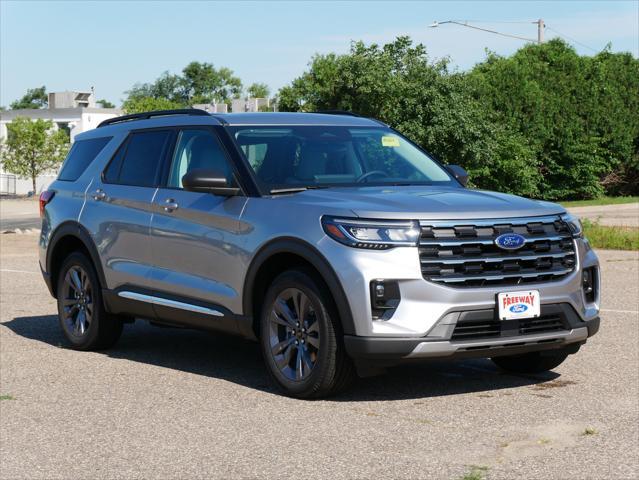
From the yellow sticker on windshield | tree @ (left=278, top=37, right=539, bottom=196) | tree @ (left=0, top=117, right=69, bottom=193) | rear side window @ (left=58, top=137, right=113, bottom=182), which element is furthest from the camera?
tree @ (left=0, top=117, right=69, bottom=193)

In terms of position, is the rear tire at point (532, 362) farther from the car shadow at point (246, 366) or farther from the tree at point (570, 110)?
the tree at point (570, 110)

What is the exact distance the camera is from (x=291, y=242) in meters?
7.25

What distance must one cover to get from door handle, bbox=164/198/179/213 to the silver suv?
0.11 feet

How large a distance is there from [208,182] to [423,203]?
59.2 inches

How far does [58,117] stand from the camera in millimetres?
81188

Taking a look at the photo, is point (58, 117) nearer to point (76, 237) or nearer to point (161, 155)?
point (76, 237)

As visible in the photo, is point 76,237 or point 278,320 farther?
point 76,237

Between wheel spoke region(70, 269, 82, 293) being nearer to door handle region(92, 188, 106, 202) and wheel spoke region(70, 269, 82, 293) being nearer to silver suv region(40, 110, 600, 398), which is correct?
silver suv region(40, 110, 600, 398)

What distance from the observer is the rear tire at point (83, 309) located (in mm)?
9469

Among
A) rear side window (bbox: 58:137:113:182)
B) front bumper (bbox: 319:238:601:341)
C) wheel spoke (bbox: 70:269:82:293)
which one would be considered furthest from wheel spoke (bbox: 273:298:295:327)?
rear side window (bbox: 58:137:113:182)

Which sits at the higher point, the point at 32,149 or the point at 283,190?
the point at 283,190

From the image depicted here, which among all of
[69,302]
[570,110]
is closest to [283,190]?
[69,302]

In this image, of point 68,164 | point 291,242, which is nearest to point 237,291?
point 291,242

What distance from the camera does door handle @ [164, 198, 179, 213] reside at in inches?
332
